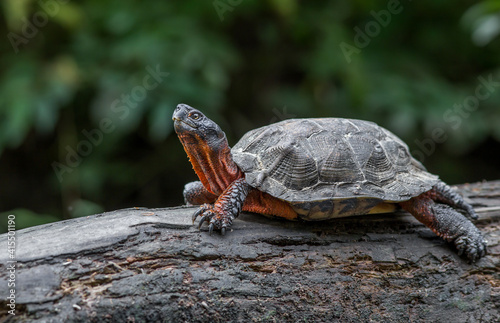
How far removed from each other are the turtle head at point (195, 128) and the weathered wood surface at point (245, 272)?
0.46m

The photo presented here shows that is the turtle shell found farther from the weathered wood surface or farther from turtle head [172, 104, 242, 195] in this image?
the weathered wood surface

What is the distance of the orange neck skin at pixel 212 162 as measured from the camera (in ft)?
8.13

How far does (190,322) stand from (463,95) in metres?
4.39

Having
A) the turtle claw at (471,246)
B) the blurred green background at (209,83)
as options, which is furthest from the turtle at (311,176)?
the blurred green background at (209,83)

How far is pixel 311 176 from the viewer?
98.0 inches

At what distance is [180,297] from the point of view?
6.57ft

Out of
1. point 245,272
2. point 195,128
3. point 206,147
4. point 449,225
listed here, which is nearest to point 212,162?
point 206,147

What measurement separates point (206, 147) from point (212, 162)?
4.4 inches

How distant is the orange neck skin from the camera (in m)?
2.48

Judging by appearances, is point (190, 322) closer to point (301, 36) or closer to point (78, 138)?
point (78, 138)

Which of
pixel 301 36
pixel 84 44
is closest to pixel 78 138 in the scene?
pixel 84 44

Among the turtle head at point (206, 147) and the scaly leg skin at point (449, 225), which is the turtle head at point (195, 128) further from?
the scaly leg skin at point (449, 225)

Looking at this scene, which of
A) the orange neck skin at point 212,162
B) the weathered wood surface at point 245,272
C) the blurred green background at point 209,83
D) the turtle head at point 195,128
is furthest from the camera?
the blurred green background at point 209,83

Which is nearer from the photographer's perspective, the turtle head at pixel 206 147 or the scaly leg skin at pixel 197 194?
the turtle head at pixel 206 147
